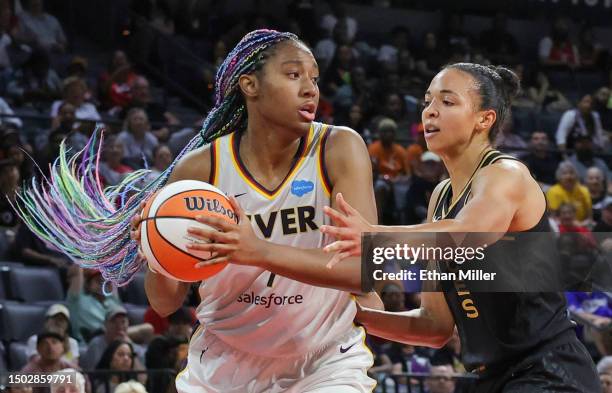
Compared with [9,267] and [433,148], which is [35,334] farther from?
[433,148]

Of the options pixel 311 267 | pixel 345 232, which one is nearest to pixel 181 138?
pixel 311 267

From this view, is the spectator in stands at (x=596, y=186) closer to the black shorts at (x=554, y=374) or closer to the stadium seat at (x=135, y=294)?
the stadium seat at (x=135, y=294)

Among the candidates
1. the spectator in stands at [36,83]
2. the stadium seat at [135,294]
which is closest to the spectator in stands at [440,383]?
the stadium seat at [135,294]

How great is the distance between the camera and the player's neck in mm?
3797

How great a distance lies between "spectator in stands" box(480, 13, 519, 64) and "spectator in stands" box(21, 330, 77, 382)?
35.3 ft

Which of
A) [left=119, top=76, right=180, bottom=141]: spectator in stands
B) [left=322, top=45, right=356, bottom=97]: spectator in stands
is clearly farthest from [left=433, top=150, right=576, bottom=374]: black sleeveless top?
[left=322, top=45, right=356, bottom=97]: spectator in stands

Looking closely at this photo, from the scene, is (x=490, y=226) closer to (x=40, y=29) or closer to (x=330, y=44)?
(x=40, y=29)

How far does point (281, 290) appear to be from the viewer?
4.04m

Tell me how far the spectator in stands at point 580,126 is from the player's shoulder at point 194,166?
940cm

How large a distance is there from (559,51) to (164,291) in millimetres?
13741

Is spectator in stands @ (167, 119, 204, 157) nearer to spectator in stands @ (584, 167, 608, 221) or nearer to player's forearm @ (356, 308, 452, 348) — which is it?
spectator in stands @ (584, 167, 608, 221)

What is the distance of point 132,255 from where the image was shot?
15.0 feet

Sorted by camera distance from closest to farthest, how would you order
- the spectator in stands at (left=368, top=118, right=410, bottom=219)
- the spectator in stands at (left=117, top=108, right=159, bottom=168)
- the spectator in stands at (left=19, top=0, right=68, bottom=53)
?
the spectator in stands at (left=117, top=108, right=159, bottom=168)
the spectator in stands at (left=368, top=118, right=410, bottom=219)
the spectator in stands at (left=19, top=0, right=68, bottom=53)

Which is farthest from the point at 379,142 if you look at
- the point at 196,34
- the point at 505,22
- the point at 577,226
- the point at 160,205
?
the point at 160,205
